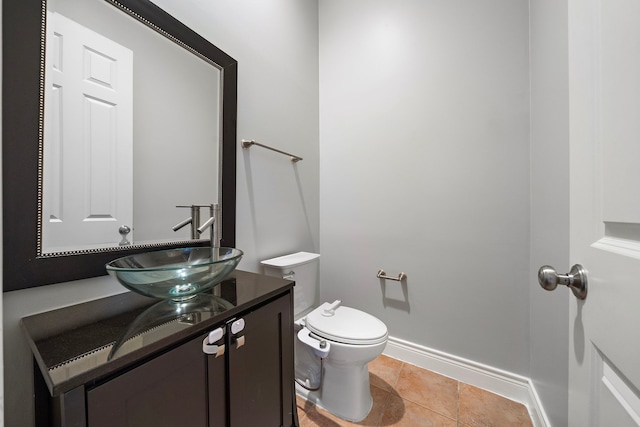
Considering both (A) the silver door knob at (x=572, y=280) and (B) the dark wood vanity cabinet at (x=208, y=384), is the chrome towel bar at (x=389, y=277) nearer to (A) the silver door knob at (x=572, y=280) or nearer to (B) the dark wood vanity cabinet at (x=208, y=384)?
(B) the dark wood vanity cabinet at (x=208, y=384)

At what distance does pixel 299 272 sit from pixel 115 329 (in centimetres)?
96

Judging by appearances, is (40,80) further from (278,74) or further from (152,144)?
(278,74)

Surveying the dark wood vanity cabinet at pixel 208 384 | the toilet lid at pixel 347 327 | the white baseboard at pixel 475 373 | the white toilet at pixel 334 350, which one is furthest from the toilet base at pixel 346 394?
the white baseboard at pixel 475 373

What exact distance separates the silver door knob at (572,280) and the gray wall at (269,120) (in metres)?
1.21

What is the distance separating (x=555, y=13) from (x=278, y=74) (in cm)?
137

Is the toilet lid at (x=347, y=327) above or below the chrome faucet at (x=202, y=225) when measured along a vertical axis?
below

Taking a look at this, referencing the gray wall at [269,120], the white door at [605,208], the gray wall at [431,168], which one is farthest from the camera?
the gray wall at [431,168]

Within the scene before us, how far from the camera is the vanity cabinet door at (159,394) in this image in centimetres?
46

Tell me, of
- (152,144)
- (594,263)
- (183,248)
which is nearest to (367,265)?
(183,248)

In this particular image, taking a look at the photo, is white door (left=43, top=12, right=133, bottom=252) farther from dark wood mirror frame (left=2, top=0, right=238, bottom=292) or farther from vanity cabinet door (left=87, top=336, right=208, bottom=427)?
vanity cabinet door (left=87, top=336, right=208, bottom=427)

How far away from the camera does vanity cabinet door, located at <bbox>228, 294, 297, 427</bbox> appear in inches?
28.0

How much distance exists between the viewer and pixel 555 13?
3.12ft

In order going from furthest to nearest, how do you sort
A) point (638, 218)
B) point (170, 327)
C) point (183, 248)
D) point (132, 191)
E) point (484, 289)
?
point (484, 289) → point (183, 248) → point (132, 191) → point (170, 327) → point (638, 218)

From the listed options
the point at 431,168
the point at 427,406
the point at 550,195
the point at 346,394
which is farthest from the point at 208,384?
the point at 431,168
